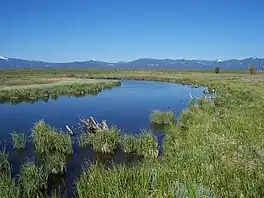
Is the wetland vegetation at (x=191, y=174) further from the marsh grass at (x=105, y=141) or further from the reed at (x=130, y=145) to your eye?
the marsh grass at (x=105, y=141)

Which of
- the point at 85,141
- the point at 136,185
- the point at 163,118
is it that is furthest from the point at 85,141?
the point at 136,185

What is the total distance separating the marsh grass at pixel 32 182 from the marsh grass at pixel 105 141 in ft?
17.6

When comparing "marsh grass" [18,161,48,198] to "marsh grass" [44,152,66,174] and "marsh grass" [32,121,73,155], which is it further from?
"marsh grass" [32,121,73,155]

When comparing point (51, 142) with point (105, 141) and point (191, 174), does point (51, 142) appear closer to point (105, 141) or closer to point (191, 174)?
point (105, 141)

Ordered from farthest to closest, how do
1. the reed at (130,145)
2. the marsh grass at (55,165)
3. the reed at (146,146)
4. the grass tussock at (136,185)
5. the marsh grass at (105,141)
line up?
the marsh grass at (105,141) → the reed at (130,145) → the reed at (146,146) → the marsh grass at (55,165) → the grass tussock at (136,185)

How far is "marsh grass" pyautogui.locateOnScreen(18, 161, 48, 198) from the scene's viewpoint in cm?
1219

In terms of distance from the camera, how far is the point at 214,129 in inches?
659

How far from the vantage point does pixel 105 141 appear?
19.1m

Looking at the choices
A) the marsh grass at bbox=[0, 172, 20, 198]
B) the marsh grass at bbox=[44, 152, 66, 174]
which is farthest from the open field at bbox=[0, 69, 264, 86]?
the marsh grass at bbox=[0, 172, 20, 198]

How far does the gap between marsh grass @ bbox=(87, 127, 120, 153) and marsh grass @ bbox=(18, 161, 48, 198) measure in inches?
211

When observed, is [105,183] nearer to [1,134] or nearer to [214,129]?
[214,129]

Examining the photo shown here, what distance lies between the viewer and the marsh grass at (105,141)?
19.0m

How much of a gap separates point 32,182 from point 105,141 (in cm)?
687

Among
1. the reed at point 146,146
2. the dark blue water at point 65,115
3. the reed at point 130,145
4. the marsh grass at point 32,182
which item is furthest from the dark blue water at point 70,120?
the marsh grass at point 32,182
